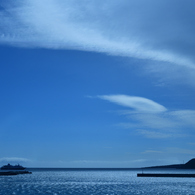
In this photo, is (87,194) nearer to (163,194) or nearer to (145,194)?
(145,194)

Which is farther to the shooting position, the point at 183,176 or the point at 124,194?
the point at 183,176

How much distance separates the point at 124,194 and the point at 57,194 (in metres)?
16.1

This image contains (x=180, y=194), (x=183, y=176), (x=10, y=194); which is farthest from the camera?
(x=183, y=176)

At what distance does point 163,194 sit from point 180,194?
4407 millimetres

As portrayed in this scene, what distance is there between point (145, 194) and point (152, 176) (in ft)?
356

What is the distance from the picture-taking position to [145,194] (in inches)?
2825

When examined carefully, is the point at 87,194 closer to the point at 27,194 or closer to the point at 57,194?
the point at 57,194

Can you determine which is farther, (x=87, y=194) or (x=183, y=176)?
(x=183, y=176)

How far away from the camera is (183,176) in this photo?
170m

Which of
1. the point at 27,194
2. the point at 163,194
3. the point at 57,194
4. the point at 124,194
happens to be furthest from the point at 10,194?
the point at 163,194

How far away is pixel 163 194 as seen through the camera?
72.4 m

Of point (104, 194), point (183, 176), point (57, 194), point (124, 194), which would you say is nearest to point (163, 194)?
point (124, 194)

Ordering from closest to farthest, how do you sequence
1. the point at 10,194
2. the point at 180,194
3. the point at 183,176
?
the point at 10,194 < the point at 180,194 < the point at 183,176

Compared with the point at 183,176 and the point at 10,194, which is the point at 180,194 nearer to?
the point at 10,194
